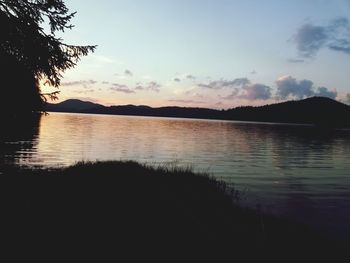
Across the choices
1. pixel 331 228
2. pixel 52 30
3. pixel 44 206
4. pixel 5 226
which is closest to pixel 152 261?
pixel 5 226

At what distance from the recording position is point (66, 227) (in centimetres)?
1066

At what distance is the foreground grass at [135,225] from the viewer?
9.48 metres

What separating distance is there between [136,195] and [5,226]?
6.00m

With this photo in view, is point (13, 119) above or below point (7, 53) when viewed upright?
below

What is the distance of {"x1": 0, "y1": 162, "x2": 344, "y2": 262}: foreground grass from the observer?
9.48 metres

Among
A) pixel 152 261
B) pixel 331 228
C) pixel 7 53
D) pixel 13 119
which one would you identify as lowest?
pixel 331 228

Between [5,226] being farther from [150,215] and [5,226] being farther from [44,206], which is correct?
[150,215]

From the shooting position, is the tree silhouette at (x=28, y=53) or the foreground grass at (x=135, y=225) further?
the tree silhouette at (x=28, y=53)

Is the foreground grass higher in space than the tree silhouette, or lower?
lower

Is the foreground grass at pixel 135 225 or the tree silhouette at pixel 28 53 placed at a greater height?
the tree silhouette at pixel 28 53

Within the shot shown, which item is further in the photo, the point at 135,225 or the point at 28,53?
the point at 28,53

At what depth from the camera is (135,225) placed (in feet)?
37.2

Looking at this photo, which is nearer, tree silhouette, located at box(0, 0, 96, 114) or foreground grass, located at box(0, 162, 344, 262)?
foreground grass, located at box(0, 162, 344, 262)

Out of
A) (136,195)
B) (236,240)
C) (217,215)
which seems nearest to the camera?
(236,240)
